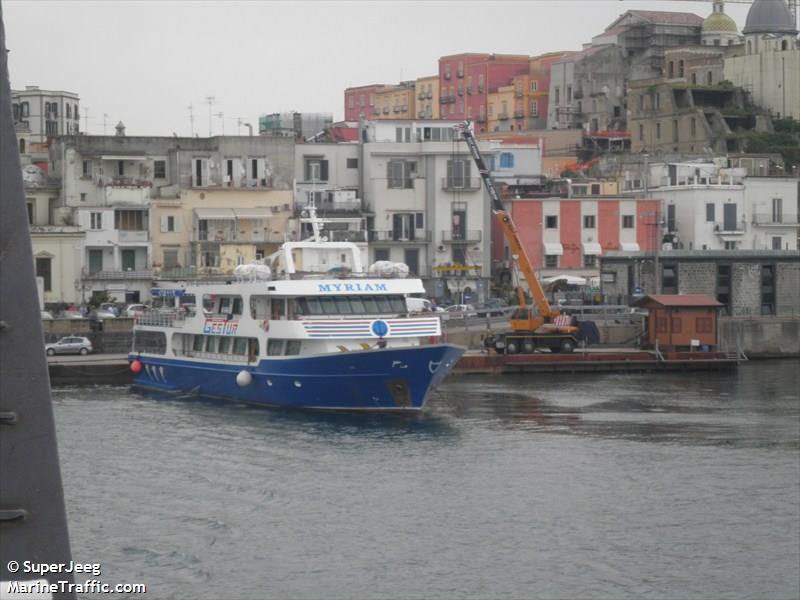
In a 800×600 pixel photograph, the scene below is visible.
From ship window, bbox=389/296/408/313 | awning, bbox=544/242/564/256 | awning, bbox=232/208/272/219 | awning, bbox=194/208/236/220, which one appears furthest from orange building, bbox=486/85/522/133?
ship window, bbox=389/296/408/313

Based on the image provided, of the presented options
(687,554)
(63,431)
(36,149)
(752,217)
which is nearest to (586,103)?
(752,217)

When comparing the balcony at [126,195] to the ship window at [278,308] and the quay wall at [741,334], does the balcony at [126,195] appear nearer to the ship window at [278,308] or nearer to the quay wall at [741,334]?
the quay wall at [741,334]

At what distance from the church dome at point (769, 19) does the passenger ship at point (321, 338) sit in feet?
198

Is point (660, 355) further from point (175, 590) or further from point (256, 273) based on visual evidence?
point (175, 590)

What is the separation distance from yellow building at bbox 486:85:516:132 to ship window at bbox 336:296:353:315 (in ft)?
213

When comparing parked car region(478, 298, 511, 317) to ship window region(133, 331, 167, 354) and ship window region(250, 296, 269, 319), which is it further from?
ship window region(250, 296, 269, 319)

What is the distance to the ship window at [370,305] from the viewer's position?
4281 cm

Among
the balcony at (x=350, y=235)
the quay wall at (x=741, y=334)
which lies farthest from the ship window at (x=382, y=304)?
the balcony at (x=350, y=235)

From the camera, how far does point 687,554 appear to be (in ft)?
78.9

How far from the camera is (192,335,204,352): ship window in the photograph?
49188mm

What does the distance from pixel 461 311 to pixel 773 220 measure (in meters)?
20.6

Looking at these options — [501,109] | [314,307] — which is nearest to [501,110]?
[501,109]

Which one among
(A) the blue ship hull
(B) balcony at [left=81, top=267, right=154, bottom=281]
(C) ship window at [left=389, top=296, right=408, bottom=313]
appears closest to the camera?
(A) the blue ship hull

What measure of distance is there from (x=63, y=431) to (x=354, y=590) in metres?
18.1
